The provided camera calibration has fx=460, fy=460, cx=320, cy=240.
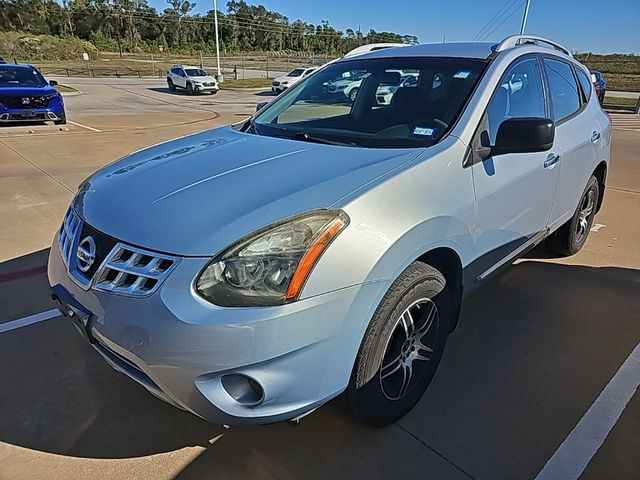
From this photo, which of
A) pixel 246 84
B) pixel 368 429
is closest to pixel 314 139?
pixel 368 429

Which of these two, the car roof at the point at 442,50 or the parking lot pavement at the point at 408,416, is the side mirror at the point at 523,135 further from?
the parking lot pavement at the point at 408,416

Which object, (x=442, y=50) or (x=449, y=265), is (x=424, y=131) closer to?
(x=449, y=265)

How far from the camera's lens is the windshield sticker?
2309 millimetres

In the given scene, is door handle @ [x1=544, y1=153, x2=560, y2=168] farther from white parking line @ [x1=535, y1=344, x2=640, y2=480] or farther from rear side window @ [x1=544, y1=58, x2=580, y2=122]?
white parking line @ [x1=535, y1=344, x2=640, y2=480]

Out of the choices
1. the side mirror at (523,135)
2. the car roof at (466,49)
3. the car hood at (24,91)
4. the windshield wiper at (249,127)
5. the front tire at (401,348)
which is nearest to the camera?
the front tire at (401,348)

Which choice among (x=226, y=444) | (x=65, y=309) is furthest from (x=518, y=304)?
(x=65, y=309)

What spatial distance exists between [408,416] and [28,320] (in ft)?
8.14

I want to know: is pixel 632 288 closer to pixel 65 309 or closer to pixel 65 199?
pixel 65 309

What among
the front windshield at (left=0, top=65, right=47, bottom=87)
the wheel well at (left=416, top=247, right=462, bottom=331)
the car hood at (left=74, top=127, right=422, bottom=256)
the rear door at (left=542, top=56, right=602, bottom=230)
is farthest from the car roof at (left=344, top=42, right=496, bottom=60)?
the front windshield at (left=0, top=65, right=47, bottom=87)

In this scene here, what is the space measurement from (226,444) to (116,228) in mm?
1063

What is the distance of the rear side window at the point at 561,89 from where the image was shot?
10.5 ft

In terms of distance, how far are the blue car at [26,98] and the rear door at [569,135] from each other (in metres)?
11.5

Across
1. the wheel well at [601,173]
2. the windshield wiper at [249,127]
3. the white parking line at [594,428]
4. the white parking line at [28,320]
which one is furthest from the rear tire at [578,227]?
the white parking line at [28,320]

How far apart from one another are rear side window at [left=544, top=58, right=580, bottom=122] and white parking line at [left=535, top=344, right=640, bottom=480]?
171 centimetres
